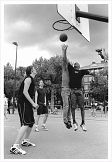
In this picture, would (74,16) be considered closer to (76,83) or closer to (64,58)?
(64,58)

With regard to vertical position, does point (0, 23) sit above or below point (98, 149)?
above

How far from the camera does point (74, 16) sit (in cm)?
555

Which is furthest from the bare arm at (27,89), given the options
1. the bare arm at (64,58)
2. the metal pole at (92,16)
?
the metal pole at (92,16)

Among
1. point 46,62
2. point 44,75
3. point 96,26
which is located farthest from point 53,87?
point 96,26

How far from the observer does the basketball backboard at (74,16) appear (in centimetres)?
531

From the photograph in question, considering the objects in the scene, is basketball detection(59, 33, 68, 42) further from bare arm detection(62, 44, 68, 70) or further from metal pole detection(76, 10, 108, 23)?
metal pole detection(76, 10, 108, 23)

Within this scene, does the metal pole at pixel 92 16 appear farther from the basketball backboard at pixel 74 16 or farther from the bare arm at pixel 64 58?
the bare arm at pixel 64 58

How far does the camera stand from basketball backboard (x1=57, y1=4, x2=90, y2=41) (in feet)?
17.4

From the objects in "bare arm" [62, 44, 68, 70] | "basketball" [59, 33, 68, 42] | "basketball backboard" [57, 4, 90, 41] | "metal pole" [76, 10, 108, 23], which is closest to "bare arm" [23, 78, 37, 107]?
"bare arm" [62, 44, 68, 70]

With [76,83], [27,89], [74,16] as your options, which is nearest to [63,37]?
[74,16]

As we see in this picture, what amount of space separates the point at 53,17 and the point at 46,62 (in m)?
30.5

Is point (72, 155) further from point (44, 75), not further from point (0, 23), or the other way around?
point (44, 75)

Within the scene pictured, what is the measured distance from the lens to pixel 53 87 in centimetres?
3266

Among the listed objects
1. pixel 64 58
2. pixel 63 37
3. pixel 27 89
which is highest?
pixel 63 37
